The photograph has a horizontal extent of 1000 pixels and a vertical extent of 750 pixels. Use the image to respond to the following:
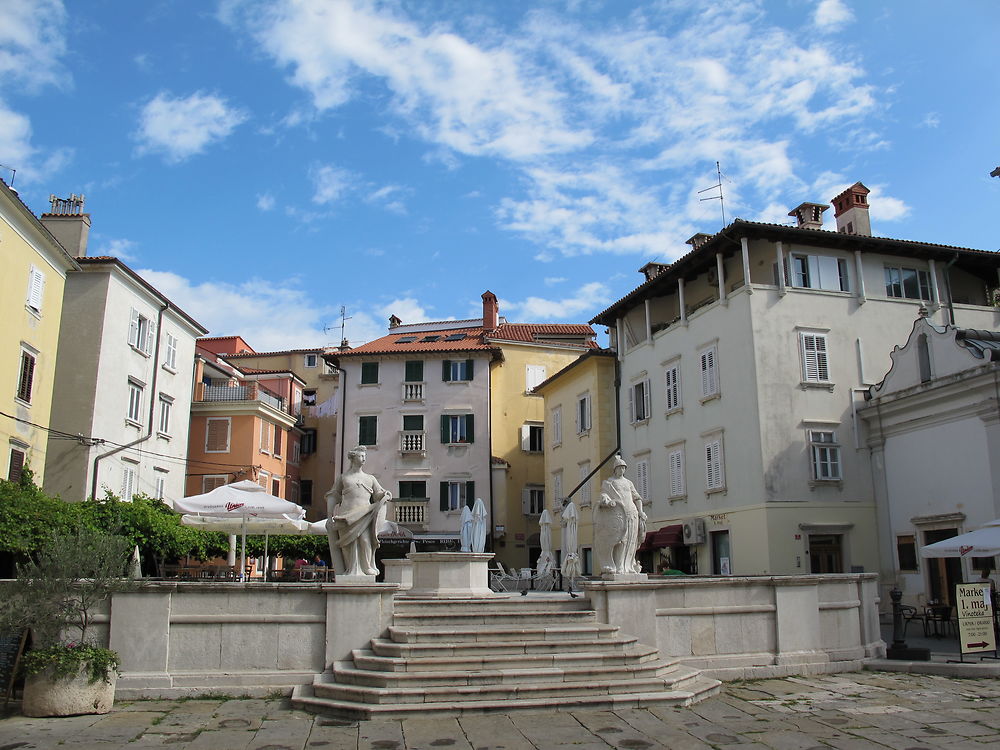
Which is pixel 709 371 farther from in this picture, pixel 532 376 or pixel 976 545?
pixel 532 376

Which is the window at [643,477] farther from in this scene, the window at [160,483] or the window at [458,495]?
the window at [160,483]

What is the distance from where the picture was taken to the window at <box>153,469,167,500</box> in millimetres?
31583

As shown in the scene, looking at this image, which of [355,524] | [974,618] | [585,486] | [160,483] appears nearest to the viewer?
[355,524]

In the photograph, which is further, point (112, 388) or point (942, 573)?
point (112, 388)

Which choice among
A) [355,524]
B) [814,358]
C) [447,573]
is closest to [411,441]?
[814,358]

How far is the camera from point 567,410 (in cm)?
3828

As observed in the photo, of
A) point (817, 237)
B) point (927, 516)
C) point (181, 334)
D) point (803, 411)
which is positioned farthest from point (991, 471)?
point (181, 334)

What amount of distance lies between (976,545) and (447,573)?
403 inches

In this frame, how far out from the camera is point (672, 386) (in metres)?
30.4

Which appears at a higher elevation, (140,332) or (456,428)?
(140,332)

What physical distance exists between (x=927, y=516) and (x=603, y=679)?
1544 cm

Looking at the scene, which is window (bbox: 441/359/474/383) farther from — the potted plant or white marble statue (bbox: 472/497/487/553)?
the potted plant

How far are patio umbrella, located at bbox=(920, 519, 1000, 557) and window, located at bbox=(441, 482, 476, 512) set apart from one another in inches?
1018

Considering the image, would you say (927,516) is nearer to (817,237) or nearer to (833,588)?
(817,237)
